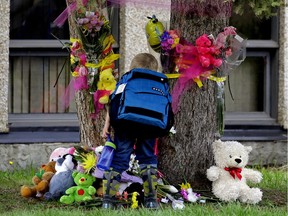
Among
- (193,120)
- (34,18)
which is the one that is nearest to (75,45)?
(193,120)

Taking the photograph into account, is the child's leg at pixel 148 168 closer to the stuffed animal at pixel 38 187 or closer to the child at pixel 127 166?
the child at pixel 127 166

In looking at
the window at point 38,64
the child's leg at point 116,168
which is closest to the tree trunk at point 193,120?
the child's leg at point 116,168

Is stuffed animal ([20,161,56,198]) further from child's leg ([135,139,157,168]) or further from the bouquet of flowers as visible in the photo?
the bouquet of flowers

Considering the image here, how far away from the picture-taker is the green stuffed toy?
783cm

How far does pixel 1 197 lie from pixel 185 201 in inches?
69.7

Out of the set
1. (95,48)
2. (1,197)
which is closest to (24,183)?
(1,197)

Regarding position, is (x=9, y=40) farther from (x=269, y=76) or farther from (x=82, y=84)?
(x=269, y=76)

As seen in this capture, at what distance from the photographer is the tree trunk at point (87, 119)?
848cm

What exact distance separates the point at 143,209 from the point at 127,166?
1.97ft

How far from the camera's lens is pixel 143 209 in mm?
7160

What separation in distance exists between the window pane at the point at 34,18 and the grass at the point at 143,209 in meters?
2.04

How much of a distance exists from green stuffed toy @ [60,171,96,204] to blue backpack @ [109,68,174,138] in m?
0.65

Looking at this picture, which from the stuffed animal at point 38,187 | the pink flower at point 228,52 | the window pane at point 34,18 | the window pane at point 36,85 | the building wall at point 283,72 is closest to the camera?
the stuffed animal at point 38,187

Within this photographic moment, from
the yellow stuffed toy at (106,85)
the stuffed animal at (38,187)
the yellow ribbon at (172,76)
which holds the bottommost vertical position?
the stuffed animal at (38,187)
